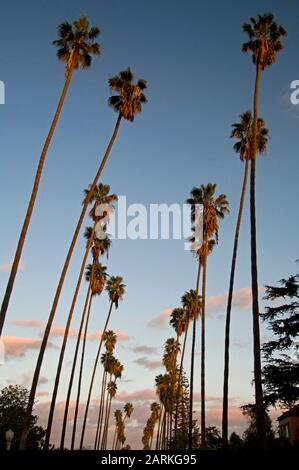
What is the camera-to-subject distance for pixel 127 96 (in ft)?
101

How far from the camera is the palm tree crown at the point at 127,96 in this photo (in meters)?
30.4

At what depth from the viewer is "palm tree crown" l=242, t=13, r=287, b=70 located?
26891 mm

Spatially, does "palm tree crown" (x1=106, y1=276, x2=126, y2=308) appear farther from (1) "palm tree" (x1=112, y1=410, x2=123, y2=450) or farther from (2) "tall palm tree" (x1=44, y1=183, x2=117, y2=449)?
(1) "palm tree" (x1=112, y1=410, x2=123, y2=450)

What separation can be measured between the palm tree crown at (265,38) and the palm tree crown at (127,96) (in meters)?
8.51

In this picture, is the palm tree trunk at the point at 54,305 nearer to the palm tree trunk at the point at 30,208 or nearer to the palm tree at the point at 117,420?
the palm tree trunk at the point at 30,208

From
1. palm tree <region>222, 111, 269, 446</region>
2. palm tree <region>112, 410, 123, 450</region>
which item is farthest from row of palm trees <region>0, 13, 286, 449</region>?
palm tree <region>112, 410, 123, 450</region>

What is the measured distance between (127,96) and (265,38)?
1037 cm

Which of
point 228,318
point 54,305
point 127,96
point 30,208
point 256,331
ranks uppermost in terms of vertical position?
point 127,96

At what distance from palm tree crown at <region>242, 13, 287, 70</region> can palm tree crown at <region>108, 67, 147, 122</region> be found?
27.9ft

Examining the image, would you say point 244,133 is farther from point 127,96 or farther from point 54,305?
point 54,305

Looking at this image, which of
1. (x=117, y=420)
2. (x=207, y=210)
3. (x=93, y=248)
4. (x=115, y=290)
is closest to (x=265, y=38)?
(x=207, y=210)

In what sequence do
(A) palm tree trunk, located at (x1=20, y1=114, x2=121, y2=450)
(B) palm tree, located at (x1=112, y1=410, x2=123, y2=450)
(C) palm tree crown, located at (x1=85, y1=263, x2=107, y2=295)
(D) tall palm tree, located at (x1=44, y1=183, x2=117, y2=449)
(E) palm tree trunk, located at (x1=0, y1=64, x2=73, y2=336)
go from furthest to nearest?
(B) palm tree, located at (x1=112, y1=410, x2=123, y2=450), (C) palm tree crown, located at (x1=85, y1=263, x2=107, y2=295), (D) tall palm tree, located at (x1=44, y1=183, x2=117, y2=449), (A) palm tree trunk, located at (x1=20, y1=114, x2=121, y2=450), (E) palm tree trunk, located at (x1=0, y1=64, x2=73, y2=336)
